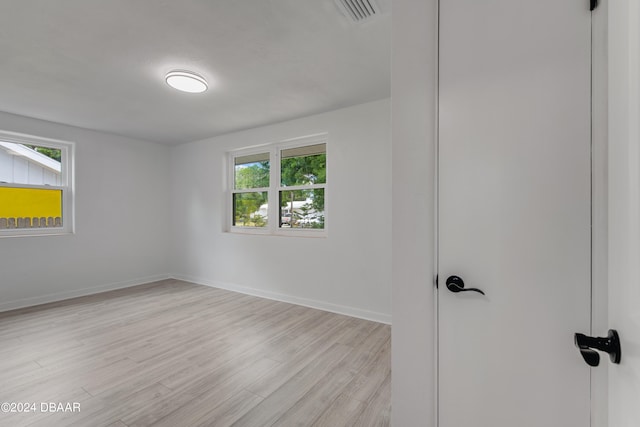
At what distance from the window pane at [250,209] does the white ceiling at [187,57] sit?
1.37 meters

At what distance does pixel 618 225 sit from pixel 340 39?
6.58ft

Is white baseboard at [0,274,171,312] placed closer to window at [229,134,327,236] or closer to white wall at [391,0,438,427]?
window at [229,134,327,236]

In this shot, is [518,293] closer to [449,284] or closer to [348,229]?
[449,284]

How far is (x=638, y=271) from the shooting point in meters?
0.53

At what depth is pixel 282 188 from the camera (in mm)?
4000

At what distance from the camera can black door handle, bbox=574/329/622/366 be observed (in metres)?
0.64

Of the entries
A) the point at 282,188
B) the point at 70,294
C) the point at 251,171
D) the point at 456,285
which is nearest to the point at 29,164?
the point at 70,294

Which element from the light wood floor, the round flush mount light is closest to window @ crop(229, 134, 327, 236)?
the light wood floor

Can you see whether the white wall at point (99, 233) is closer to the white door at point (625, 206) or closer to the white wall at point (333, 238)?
the white wall at point (333, 238)

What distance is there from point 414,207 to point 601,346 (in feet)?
2.35

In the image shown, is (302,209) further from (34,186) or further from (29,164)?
(29,164)

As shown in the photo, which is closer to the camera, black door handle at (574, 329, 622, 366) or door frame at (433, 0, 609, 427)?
black door handle at (574, 329, 622, 366)

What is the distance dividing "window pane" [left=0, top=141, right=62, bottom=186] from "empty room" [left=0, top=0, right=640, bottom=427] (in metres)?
0.02

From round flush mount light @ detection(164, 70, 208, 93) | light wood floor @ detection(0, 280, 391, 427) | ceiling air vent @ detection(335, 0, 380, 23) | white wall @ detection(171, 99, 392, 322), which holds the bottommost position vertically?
light wood floor @ detection(0, 280, 391, 427)
